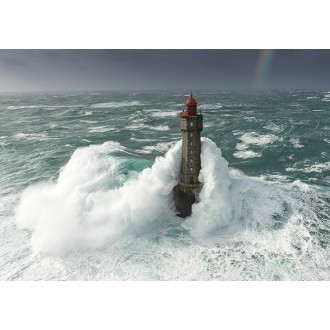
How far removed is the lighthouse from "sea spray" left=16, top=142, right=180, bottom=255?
0.68 metres

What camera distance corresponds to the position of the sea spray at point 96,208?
18438 millimetres

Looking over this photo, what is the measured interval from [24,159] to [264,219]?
26.2m

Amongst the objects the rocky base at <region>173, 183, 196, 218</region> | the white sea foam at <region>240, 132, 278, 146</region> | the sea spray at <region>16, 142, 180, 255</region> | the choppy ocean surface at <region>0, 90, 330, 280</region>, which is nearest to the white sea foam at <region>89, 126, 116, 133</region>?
the choppy ocean surface at <region>0, 90, 330, 280</region>

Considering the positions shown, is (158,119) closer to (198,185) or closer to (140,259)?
(198,185)

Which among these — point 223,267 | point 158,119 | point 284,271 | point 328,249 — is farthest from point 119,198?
point 158,119

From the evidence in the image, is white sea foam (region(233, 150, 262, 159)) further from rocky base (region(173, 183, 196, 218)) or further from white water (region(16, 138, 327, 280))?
rocky base (region(173, 183, 196, 218))

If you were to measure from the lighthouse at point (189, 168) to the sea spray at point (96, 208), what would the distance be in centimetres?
68

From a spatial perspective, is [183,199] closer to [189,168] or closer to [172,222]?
[172,222]

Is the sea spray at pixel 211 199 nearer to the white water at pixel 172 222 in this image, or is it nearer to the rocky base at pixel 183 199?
the white water at pixel 172 222

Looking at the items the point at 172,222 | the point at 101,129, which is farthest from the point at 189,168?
the point at 101,129

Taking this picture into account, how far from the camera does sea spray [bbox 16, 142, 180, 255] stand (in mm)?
18438

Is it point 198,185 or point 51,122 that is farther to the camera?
Answer: point 51,122

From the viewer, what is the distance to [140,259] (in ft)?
55.3

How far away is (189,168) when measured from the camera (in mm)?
21406
